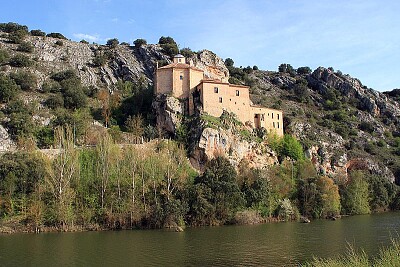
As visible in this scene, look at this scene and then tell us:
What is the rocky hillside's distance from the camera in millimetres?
73438

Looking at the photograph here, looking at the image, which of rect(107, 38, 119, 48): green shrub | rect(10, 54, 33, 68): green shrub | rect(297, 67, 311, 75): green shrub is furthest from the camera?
rect(297, 67, 311, 75): green shrub

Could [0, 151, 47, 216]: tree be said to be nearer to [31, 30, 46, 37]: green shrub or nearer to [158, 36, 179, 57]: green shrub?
[158, 36, 179, 57]: green shrub

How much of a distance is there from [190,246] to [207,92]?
133 feet

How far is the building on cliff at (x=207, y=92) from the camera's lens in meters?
75.0

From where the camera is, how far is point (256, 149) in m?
76.4

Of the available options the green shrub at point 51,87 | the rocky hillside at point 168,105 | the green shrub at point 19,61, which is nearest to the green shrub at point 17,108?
the rocky hillside at point 168,105

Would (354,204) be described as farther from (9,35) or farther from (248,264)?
(9,35)

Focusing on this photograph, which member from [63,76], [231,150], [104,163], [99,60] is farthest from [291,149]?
[99,60]

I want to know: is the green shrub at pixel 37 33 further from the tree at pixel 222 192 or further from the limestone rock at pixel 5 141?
the tree at pixel 222 192

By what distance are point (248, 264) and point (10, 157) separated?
3963cm

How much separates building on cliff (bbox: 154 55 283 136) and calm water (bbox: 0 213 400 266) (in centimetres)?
2897

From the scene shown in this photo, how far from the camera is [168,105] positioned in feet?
245

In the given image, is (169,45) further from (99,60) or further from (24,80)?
(24,80)

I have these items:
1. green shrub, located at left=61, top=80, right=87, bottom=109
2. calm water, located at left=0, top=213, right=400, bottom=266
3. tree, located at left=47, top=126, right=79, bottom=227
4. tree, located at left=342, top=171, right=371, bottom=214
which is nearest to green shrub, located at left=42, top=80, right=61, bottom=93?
green shrub, located at left=61, top=80, right=87, bottom=109
